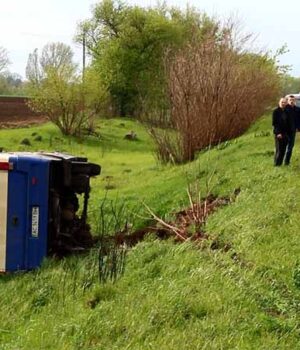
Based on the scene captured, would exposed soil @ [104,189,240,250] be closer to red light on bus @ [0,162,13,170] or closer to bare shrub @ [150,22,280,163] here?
red light on bus @ [0,162,13,170]

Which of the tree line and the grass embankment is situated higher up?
the tree line

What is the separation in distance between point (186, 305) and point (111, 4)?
44751mm

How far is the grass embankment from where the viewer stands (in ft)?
19.4

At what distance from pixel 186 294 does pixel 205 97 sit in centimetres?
1273

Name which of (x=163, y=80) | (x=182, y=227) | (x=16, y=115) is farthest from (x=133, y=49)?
(x=182, y=227)

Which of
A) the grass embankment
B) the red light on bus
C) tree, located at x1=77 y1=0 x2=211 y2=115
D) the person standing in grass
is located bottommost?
the grass embankment

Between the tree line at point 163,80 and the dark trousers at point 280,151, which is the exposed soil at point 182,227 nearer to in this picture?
the dark trousers at point 280,151

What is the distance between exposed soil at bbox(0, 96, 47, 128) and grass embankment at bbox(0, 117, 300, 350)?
29.4 meters

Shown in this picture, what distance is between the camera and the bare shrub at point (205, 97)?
749 inches

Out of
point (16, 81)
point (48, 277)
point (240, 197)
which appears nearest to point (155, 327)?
point (48, 277)

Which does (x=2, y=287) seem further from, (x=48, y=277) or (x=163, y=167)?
(x=163, y=167)

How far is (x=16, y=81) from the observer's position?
91250 millimetres

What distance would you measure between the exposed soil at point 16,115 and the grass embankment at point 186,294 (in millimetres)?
29376

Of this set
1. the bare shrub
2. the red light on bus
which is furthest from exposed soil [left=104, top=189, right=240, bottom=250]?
the bare shrub
